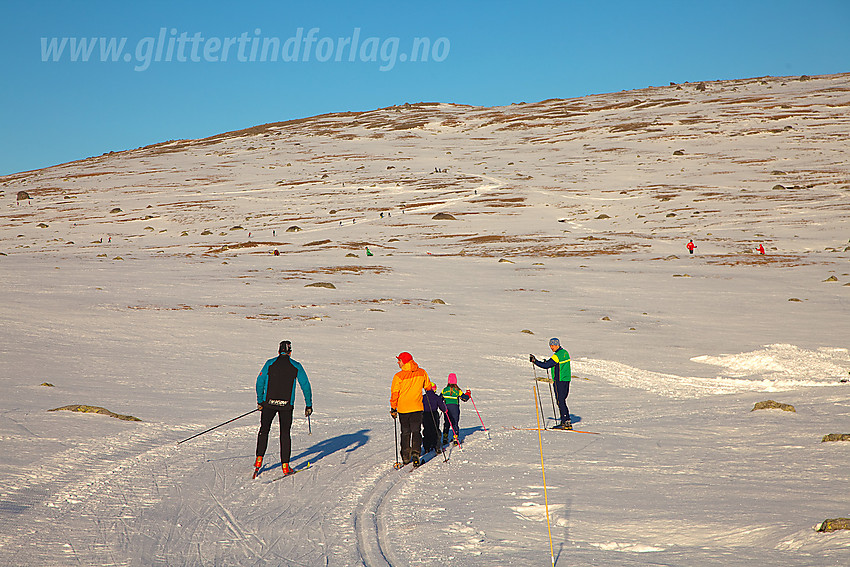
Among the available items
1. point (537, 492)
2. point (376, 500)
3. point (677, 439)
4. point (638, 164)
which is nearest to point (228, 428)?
point (376, 500)

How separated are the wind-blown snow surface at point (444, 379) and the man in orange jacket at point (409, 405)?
0.38 meters

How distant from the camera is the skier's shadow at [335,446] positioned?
1161 centimetres

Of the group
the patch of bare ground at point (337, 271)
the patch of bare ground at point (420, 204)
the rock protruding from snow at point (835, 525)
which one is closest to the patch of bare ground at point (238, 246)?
the patch of bare ground at point (337, 271)

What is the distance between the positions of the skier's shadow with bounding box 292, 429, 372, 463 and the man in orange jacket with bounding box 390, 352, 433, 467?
1303 millimetres

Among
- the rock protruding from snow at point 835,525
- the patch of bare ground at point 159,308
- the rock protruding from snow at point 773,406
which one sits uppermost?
the patch of bare ground at point 159,308

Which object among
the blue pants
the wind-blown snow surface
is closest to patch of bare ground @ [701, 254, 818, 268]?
the wind-blown snow surface

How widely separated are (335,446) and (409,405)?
187 cm

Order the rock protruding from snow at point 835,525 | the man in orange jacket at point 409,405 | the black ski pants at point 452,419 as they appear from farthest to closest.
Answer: the black ski pants at point 452,419 < the man in orange jacket at point 409,405 < the rock protruding from snow at point 835,525

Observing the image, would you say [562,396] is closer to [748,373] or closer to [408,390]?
[408,390]

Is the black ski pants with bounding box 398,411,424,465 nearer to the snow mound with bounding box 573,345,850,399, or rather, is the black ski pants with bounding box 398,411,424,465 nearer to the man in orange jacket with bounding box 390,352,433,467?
the man in orange jacket with bounding box 390,352,433,467

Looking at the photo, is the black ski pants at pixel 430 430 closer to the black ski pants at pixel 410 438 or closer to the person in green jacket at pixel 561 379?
the black ski pants at pixel 410 438

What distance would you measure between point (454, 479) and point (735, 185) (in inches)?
2713

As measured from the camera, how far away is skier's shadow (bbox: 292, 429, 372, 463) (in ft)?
38.1

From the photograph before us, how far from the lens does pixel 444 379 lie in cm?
1784
